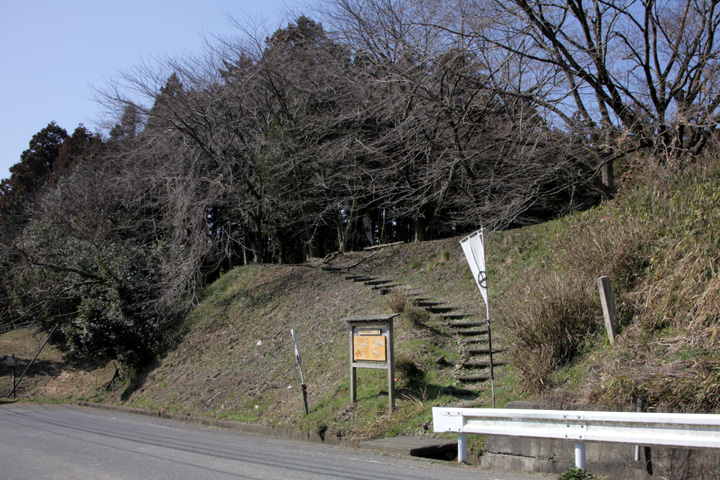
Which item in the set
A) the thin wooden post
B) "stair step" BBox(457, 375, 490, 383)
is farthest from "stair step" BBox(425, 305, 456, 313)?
the thin wooden post

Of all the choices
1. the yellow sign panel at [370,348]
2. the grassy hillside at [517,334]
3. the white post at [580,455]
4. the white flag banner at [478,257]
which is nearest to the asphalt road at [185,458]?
the white post at [580,455]

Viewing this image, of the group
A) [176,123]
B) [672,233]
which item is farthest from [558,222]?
[176,123]

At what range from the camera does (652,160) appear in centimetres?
1145

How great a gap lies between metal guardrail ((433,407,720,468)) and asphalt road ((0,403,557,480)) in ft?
1.84

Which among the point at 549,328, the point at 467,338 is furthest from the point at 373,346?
the point at 549,328

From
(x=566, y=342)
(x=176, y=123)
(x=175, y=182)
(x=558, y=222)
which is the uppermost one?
(x=176, y=123)

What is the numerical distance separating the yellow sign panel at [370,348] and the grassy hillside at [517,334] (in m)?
0.66

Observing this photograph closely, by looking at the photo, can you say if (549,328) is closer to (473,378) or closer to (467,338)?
(473,378)

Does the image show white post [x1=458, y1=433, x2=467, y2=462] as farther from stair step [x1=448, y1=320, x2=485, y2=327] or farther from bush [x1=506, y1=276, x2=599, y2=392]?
stair step [x1=448, y1=320, x2=485, y2=327]

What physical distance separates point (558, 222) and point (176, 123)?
1508 cm

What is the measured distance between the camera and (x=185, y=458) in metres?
8.28

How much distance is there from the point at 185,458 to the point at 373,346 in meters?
4.05

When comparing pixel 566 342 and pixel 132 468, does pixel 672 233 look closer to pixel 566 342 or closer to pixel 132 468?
pixel 566 342

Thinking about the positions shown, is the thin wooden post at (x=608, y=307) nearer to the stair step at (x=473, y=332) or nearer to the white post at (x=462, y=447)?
the white post at (x=462, y=447)
